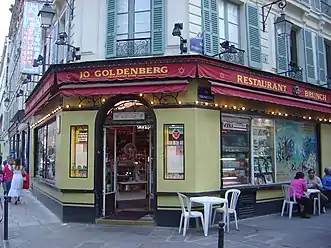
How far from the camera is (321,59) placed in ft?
48.2

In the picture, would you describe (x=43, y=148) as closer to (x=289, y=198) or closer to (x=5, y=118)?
(x=289, y=198)

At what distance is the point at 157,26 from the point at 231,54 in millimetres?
2251

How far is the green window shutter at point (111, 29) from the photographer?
10059 mm

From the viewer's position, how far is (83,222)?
997 cm

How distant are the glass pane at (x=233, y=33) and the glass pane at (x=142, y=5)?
8.21 feet

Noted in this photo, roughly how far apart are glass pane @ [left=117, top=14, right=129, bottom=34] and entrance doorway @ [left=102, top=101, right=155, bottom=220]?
189 cm

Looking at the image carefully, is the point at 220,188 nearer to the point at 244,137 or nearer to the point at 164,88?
the point at 244,137

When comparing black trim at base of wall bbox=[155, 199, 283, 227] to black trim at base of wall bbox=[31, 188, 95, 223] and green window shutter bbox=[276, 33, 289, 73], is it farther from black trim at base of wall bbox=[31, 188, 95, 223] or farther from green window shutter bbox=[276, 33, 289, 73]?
green window shutter bbox=[276, 33, 289, 73]

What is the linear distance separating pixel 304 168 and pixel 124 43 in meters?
7.63

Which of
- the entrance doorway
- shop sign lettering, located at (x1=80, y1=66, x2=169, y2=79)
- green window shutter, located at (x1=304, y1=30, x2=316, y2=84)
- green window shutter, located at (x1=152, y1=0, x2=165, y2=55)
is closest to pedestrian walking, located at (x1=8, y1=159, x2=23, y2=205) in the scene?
the entrance doorway

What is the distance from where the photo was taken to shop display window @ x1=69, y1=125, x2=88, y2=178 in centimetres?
1020

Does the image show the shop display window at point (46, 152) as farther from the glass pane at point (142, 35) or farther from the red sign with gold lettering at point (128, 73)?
the glass pane at point (142, 35)

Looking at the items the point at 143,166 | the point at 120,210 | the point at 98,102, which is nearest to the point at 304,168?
the point at 143,166

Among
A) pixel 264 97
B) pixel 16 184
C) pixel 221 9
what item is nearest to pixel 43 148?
pixel 16 184
